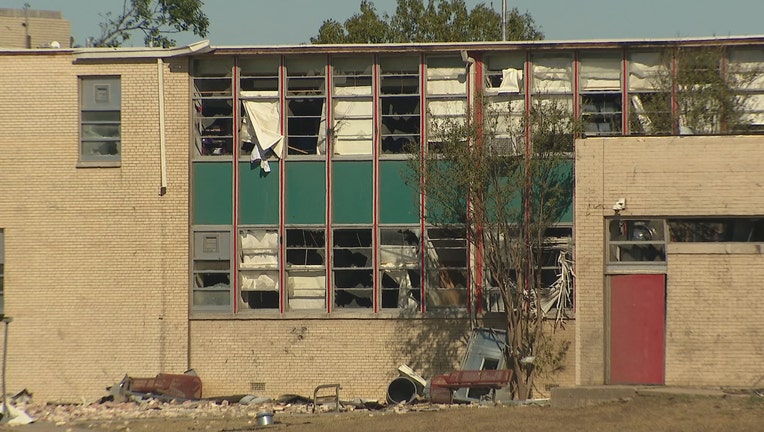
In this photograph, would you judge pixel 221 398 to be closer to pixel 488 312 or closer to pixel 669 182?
pixel 488 312

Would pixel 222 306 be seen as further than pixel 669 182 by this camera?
Yes

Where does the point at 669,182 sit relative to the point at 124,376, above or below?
Result: above

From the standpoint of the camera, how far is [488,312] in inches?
931

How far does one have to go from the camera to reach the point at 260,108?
2456cm

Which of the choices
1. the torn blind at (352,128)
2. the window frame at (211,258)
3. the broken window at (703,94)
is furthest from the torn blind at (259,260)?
the broken window at (703,94)

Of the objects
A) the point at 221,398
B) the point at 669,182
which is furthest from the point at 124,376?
the point at 669,182

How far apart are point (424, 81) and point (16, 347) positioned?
1093cm

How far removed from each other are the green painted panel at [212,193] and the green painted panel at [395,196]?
3426 mm

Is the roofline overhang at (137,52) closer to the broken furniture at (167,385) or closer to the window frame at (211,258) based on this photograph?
the window frame at (211,258)

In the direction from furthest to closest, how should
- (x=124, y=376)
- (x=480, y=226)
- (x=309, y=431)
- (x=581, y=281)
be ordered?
(x=124, y=376) < (x=480, y=226) < (x=581, y=281) < (x=309, y=431)

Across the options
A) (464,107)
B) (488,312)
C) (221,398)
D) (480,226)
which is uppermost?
(464,107)

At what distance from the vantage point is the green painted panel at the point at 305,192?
957 inches

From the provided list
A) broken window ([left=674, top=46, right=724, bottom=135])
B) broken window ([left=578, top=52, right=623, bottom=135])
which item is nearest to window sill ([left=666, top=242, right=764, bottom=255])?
broken window ([left=674, top=46, right=724, bottom=135])

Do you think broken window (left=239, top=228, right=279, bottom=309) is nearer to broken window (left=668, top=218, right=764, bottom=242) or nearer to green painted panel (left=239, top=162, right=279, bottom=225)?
green painted panel (left=239, top=162, right=279, bottom=225)
